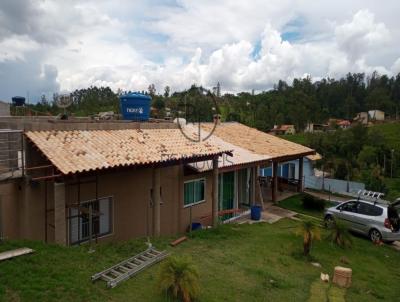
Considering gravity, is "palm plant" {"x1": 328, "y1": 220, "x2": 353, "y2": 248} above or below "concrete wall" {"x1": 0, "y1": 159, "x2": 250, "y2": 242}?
below

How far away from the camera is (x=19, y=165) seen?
9789mm

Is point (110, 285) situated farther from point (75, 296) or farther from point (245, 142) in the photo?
point (245, 142)

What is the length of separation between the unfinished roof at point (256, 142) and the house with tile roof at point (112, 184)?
2.52 metres

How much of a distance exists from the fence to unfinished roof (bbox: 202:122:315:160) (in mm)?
8086

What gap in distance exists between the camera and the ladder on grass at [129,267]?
24.8 feet

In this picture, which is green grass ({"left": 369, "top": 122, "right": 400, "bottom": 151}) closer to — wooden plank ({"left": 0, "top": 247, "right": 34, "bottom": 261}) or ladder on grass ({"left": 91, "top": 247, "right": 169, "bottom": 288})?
ladder on grass ({"left": 91, "top": 247, "right": 169, "bottom": 288})

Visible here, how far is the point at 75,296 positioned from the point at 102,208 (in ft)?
16.2

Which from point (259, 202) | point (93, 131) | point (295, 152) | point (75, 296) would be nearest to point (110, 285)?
point (75, 296)

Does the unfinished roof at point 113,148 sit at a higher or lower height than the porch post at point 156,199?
higher

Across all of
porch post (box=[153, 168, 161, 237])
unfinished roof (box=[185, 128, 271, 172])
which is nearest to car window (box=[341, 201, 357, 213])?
unfinished roof (box=[185, 128, 271, 172])

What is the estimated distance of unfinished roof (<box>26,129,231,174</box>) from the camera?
30.2 ft

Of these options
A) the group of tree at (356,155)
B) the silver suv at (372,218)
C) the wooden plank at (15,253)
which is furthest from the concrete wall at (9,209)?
the group of tree at (356,155)

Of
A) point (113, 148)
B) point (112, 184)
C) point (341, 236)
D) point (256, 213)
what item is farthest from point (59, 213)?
point (256, 213)

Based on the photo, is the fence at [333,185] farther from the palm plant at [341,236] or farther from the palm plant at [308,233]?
the palm plant at [308,233]
